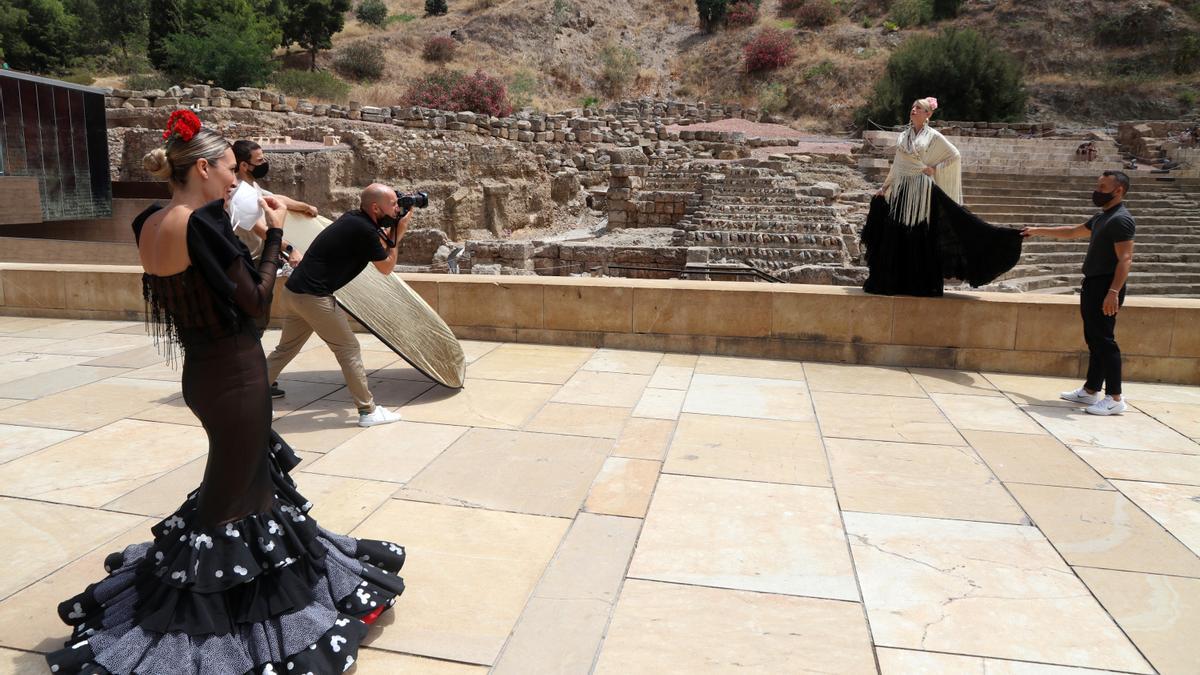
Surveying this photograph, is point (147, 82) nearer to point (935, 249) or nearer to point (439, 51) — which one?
point (439, 51)

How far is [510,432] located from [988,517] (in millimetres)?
2475

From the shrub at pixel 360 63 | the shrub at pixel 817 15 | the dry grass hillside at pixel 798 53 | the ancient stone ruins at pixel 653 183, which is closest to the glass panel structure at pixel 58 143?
the ancient stone ruins at pixel 653 183

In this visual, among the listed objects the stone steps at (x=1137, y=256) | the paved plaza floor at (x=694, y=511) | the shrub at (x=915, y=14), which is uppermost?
the shrub at (x=915, y=14)

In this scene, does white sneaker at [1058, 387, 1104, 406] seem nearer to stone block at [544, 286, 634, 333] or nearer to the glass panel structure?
stone block at [544, 286, 634, 333]

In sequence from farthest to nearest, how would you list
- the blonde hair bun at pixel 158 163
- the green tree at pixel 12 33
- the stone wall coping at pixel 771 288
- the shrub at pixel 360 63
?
the shrub at pixel 360 63
the green tree at pixel 12 33
the stone wall coping at pixel 771 288
the blonde hair bun at pixel 158 163

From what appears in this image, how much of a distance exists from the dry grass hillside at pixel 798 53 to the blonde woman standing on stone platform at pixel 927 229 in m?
32.6

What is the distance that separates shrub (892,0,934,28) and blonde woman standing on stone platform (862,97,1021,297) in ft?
139

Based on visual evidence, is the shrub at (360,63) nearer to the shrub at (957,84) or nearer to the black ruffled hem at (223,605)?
the shrub at (957,84)

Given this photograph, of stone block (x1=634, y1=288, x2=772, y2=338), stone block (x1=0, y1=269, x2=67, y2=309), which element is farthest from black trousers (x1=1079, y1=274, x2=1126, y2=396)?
stone block (x1=0, y1=269, x2=67, y2=309)

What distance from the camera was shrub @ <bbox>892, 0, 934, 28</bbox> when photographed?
141ft

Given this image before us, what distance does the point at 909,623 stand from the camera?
2615 mm

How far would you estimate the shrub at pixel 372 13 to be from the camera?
155 ft

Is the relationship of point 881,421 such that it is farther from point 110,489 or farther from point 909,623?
point 110,489

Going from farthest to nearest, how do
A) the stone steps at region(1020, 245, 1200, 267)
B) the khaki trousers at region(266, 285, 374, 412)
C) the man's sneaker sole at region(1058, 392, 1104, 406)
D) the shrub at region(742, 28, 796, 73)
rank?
the shrub at region(742, 28, 796, 73)
the stone steps at region(1020, 245, 1200, 267)
the man's sneaker sole at region(1058, 392, 1104, 406)
the khaki trousers at region(266, 285, 374, 412)
